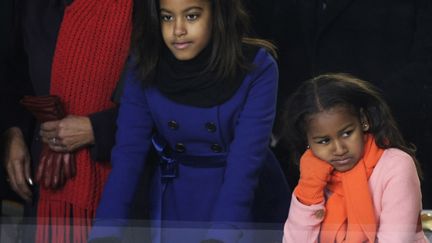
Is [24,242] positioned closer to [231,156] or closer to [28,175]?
[28,175]

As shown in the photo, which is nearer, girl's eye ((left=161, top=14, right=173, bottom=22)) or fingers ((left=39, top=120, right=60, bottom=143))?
girl's eye ((left=161, top=14, right=173, bottom=22))

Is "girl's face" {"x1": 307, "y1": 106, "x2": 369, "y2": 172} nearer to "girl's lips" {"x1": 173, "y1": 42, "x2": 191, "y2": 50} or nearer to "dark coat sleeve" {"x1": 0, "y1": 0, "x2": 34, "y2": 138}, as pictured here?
"girl's lips" {"x1": 173, "y1": 42, "x2": 191, "y2": 50}

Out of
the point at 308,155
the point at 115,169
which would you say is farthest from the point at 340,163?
the point at 115,169

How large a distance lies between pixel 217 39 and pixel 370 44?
474mm

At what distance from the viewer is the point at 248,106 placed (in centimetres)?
286

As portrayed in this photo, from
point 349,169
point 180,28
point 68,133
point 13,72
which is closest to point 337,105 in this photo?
point 349,169

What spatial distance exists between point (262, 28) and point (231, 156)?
0.40 m

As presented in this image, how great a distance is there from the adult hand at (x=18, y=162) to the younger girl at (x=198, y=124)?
0.25 m

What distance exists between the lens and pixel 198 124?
2.90 meters

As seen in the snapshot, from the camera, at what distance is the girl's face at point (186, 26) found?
2.82 m

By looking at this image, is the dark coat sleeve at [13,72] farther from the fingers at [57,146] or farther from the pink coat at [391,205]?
the pink coat at [391,205]

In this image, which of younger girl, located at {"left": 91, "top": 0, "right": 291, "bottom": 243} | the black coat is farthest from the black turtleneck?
the black coat

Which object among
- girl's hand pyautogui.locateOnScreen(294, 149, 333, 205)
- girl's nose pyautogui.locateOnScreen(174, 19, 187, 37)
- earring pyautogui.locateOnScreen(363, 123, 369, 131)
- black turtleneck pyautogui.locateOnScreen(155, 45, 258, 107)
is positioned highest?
girl's nose pyautogui.locateOnScreen(174, 19, 187, 37)

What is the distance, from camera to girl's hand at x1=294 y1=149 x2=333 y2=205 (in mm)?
2832
